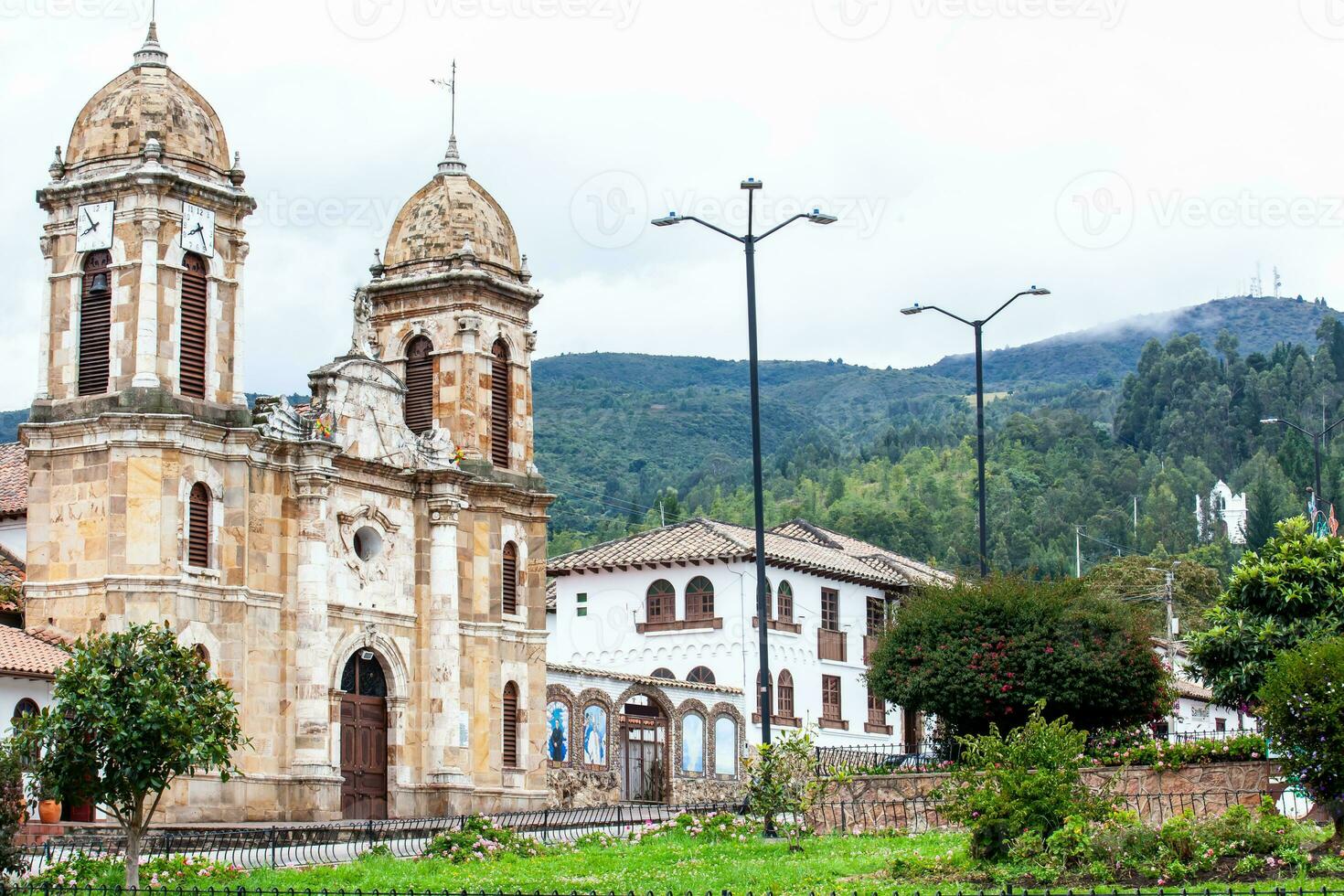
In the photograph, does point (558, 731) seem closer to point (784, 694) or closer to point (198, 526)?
point (784, 694)

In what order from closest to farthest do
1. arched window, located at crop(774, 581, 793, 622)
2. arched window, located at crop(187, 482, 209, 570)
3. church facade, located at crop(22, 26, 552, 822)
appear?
church facade, located at crop(22, 26, 552, 822) < arched window, located at crop(187, 482, 209, 570) < arched window, located at crop(774, 581, 793, 622)

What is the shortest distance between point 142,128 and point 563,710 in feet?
62.1

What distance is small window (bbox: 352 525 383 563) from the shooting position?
41.9 m

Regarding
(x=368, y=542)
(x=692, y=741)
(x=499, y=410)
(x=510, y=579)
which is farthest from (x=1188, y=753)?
(x=692, y=741)

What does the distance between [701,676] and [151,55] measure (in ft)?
87.9

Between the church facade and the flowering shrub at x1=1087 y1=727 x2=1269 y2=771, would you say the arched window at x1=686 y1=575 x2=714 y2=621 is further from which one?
the flowering shrub at x1=1087 y1=727 x2=1269 y2=771

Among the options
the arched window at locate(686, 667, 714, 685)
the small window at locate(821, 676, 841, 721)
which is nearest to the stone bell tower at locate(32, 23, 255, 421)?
the arched window at locate(686, 667, 714, 685)

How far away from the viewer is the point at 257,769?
3722cm

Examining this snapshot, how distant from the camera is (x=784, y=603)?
59.1 metres

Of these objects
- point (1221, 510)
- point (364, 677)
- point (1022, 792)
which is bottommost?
point (1022, 792)

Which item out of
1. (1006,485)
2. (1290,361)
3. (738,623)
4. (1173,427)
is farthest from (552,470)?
(738,623)

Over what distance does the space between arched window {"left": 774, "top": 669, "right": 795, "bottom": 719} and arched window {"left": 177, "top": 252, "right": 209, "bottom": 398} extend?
25564 mm

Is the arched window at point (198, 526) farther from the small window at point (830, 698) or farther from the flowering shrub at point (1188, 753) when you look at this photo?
the small window at point (830, 698)

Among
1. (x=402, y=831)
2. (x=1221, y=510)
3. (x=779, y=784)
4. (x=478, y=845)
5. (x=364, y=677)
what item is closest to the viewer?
(x=478, y=845)
